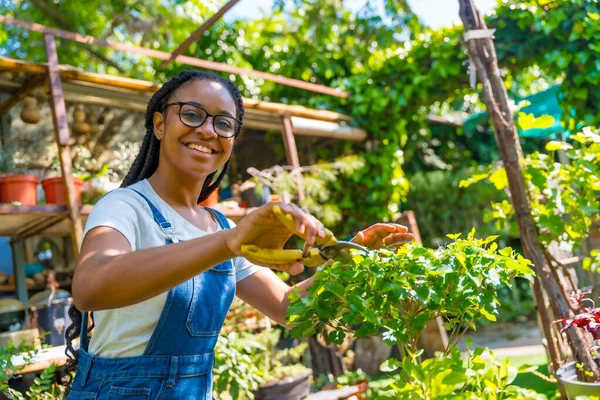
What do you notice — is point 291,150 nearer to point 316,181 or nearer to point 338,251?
point 316,181

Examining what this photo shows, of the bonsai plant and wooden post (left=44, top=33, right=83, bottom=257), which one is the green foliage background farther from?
the bonsai plant

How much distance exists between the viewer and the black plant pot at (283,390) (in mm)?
4168

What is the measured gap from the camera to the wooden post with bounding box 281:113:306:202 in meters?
5.79

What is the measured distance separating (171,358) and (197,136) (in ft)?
1.80

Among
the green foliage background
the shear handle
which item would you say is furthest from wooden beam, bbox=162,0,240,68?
the shear handle

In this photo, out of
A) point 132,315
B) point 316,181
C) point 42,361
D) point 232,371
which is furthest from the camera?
point 316,181

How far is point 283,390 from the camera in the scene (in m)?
4.18

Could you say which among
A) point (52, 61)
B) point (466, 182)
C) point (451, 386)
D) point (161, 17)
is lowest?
point (451, 386)

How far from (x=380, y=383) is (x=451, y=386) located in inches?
159

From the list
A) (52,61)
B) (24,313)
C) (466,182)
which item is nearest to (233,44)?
(52,61)

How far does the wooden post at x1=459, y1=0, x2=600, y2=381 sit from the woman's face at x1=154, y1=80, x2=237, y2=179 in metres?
1.96

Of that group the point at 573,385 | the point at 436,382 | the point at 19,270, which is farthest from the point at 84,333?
the point at 19,270

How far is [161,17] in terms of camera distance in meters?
10.3

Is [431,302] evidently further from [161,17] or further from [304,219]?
[161,17]
